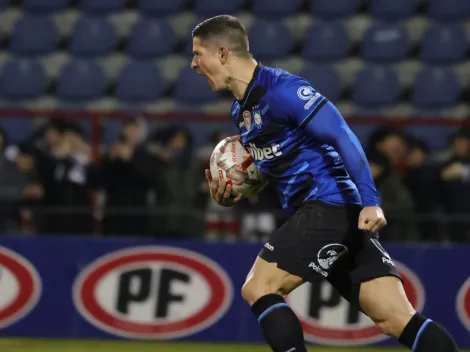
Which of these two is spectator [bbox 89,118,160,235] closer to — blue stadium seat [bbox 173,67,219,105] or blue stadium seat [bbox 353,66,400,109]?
blue stadium seat [bbox 173,67,219,105]

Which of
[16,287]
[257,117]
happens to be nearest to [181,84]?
[16,287]

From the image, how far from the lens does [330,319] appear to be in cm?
778

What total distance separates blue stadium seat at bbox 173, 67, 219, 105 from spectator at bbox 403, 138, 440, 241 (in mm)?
3799

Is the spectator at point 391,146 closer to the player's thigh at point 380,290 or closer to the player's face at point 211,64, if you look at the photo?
the player's thigh at point 380,290

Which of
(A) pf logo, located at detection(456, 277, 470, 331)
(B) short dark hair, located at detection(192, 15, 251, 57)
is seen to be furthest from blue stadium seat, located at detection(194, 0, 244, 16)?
(B) short dark hair, located at detection(192, 15, 251, 57)

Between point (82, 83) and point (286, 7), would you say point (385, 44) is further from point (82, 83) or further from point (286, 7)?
point (82, 83)

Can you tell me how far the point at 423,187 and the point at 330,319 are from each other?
4.17 ft

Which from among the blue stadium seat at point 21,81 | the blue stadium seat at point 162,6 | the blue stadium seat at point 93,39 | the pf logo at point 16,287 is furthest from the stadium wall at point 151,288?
the blue stadium seat at point 162,6

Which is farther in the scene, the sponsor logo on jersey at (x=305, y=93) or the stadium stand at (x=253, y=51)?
the stadium stand at (x=253, y=51)

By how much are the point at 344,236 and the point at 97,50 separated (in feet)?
26.0

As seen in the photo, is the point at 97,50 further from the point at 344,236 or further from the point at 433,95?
the point at 344,236

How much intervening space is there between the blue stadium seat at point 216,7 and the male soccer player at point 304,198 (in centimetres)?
744

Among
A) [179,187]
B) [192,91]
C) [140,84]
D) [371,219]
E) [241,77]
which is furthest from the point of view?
[140,84]

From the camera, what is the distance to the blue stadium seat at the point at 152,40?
39.8ft
